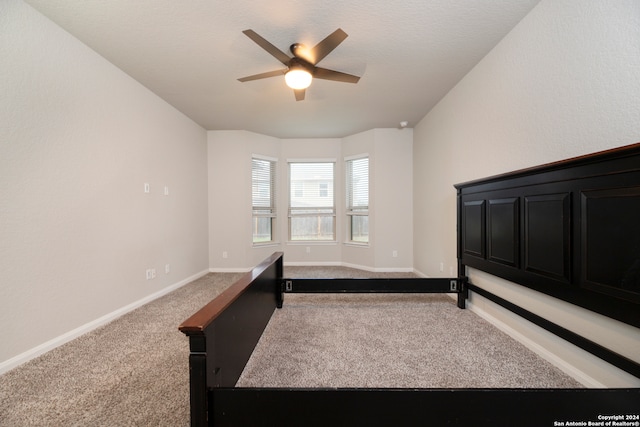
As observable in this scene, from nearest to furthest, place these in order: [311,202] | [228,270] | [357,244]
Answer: [228,270], [357,244], [311,202]

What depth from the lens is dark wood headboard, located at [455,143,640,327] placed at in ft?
3.71

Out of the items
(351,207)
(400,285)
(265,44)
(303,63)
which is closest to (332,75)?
(303,63)

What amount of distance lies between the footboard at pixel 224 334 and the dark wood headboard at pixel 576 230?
6.31 feet

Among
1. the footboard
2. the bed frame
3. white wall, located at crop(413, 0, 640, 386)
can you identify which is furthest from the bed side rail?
the footboard

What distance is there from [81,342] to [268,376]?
1744 mm

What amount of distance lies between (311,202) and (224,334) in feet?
13.1

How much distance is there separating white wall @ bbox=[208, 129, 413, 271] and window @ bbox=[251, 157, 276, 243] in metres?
0.15

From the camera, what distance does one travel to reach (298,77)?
2.23m

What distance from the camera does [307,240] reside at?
5059 millimetres

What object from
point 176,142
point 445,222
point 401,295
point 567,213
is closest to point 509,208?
point 567,213

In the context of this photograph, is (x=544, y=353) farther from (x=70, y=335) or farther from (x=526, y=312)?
(x=70, y=335)

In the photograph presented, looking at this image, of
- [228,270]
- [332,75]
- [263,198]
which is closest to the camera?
[332,75]

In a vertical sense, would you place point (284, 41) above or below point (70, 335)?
above

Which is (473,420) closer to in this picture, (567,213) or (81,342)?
(567,213)
